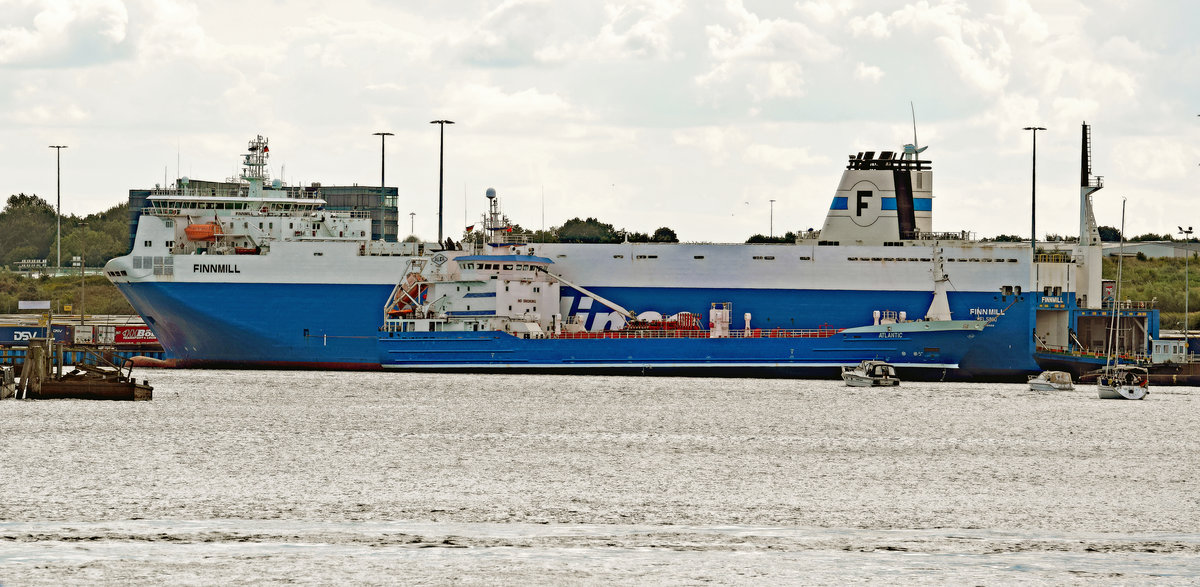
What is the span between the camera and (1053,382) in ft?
140

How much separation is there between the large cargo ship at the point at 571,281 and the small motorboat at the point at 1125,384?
457 cm

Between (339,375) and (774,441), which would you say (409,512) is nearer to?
(774,441)

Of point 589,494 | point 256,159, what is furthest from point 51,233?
point 589,494

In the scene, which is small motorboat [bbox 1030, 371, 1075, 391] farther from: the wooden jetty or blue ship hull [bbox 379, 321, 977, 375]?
the wooden jetty

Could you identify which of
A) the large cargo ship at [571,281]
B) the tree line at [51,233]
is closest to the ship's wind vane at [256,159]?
the large cargo ship at [571,281]

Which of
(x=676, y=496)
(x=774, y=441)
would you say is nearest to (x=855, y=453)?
(x=774, y=441)

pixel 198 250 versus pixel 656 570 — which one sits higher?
pixel 198 250

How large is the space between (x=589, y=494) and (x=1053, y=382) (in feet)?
84.2

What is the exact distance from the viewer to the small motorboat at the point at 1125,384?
1555 inches

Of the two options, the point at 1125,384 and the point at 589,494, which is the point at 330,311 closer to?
the point at 1125,384

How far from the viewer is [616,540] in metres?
17.0

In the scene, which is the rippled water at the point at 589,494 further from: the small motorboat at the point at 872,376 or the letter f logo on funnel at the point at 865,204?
the letter f logo on funnel at the point at 865,204

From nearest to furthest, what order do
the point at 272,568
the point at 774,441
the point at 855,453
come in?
the point at 272,568 < the point at 855,453 < the point at 774,441

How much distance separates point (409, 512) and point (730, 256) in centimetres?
2936
